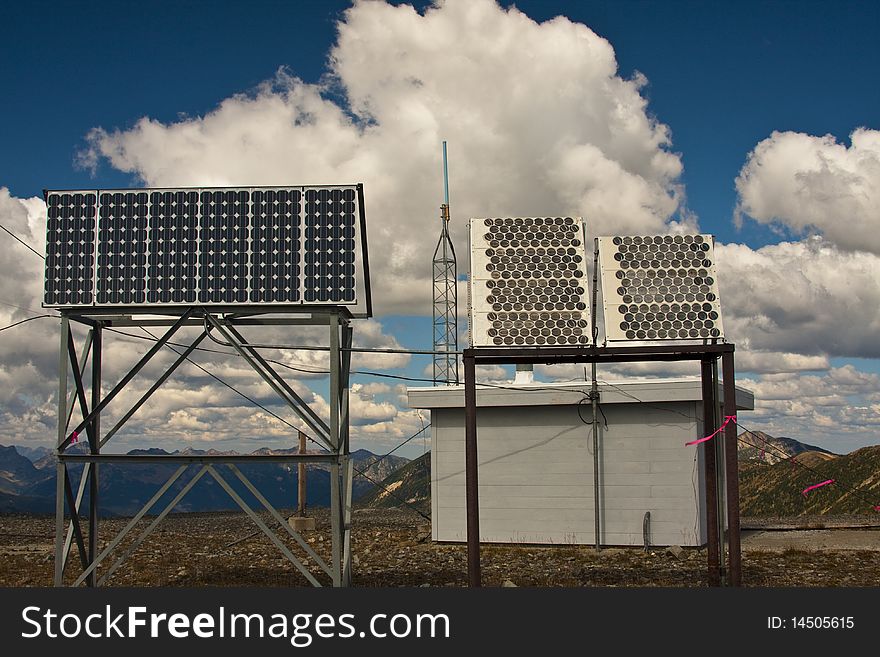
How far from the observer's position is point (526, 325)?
49.5 ft

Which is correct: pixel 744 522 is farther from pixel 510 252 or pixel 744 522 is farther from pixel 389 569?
pixel 510 252

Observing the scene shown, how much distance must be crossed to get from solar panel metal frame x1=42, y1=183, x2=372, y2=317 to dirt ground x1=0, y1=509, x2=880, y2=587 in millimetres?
6513

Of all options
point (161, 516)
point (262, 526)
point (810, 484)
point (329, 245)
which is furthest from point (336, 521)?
point (810, 484)

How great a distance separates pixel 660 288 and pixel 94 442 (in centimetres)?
1115

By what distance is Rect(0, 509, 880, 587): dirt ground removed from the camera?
60.8ft

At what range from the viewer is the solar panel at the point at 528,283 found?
49.3 ft

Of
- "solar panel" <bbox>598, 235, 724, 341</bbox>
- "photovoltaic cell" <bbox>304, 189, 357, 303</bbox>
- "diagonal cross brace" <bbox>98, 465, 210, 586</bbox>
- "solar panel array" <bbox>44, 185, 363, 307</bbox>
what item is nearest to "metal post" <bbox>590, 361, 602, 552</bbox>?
"solar panel" <bbox>598, 235, 724, 341</bbox>

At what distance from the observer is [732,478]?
1480cm

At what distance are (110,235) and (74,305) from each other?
1449 millimetres

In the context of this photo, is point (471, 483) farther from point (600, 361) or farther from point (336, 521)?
point (600, 361)

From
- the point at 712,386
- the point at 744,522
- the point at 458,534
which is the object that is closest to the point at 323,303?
the point at 712,386

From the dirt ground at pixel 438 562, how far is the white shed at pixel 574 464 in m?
0.58

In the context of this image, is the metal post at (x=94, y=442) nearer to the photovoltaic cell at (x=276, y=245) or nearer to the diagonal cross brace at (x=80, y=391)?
the diagonal cross brace at (x=80, y=391)

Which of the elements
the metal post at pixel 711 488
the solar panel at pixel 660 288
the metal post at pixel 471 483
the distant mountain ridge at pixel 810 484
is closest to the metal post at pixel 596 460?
the metal post at pixel 711 488
